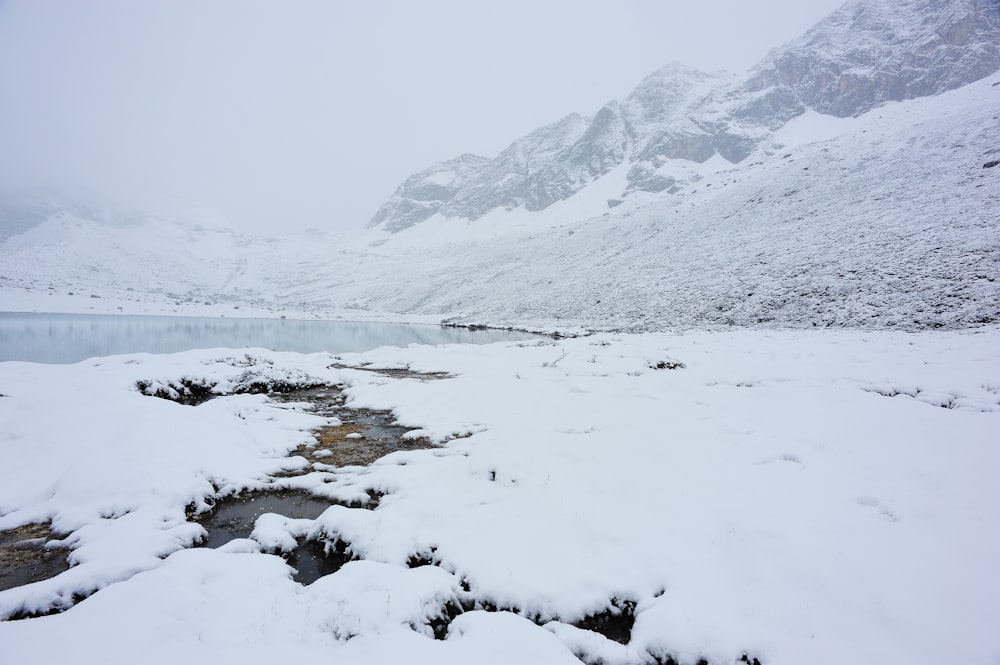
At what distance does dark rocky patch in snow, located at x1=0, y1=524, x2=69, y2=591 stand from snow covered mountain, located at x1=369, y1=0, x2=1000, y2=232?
143491 mm

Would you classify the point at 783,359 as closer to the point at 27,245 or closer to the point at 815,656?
the point at 815,656

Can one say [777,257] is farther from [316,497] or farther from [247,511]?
[247,511]

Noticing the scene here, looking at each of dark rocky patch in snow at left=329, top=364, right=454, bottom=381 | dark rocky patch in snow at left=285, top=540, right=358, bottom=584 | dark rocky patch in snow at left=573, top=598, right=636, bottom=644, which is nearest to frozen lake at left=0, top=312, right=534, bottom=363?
dark rocky patch in snow at left=329, top=364, right=454, bottom=381

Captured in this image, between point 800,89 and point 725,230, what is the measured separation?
136 metres

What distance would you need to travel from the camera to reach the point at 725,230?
173 feet

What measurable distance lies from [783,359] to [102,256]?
226 meters

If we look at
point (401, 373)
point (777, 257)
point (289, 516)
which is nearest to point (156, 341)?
point (401, 373)

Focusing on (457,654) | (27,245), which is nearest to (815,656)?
(457,654)

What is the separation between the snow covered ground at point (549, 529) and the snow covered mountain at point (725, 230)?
21.4 meters

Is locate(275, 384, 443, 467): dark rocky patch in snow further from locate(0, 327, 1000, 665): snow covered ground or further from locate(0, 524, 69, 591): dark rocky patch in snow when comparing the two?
locate(0, 524, 69, 591): dark rocky patch in snow

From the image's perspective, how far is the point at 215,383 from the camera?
58.1ft

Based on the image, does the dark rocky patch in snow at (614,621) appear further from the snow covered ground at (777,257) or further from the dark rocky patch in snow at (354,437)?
the snow covered ground at (777,257)

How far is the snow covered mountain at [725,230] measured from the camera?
32.0 m

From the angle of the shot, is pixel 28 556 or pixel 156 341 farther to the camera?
pixel 156 341
